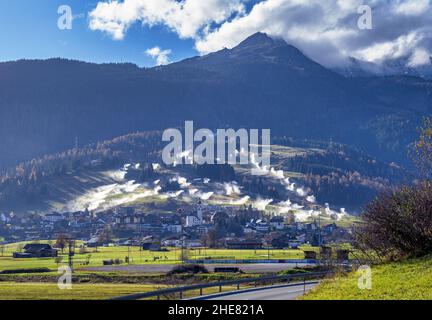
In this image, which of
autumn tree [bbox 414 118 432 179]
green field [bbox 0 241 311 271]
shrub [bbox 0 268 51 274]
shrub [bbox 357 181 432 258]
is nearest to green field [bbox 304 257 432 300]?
shrub [bbox 357 181 432 258]

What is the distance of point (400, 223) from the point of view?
3900 cm

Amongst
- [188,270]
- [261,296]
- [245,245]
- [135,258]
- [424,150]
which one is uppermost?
[424,150]

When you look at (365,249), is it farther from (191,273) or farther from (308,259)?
(308,259)

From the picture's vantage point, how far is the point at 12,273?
10456 cm

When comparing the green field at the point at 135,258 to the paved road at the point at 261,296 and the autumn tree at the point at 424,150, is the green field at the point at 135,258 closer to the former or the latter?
the paved road at the point at 261,296

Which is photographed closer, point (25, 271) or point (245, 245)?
point (25, 271)

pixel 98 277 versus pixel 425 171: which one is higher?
pixel 425 171

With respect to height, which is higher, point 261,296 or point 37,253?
point 261,296

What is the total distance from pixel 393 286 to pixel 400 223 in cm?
1299

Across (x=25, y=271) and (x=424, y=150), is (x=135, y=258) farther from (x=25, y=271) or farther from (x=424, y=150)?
(x=424, y=150)

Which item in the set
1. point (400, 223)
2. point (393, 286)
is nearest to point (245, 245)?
point (400, 223)

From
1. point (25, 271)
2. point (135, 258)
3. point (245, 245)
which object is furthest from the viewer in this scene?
point (245, 245)
